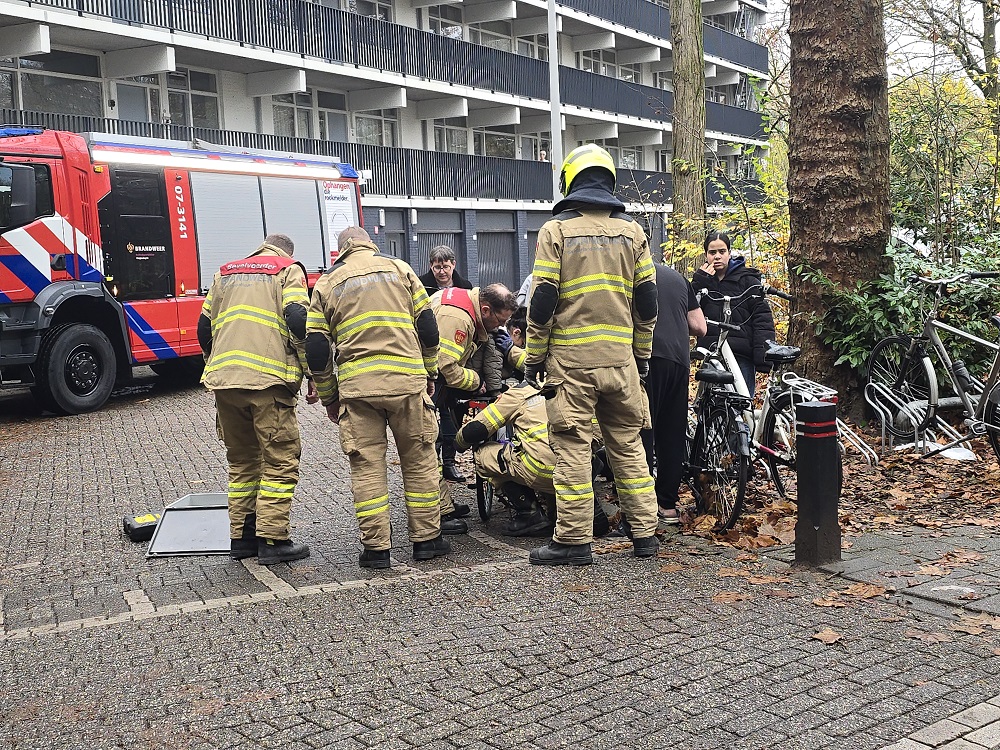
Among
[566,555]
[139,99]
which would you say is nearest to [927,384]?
[566,555]

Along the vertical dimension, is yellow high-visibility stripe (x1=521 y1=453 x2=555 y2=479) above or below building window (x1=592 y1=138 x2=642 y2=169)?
below

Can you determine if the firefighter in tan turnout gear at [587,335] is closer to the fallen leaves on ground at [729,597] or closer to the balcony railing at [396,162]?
the fallen leaves on ground at [729,597]

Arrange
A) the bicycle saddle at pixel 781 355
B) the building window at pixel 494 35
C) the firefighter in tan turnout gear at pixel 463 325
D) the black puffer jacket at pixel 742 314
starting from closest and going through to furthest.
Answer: the bicycle saddle at pixel 781 355
the firefighter in tan turnout gear at pixel 463 325
the black puffer jacket at pixel 742 314
the building window at pixel 494 35

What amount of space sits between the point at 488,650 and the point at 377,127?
29.9m

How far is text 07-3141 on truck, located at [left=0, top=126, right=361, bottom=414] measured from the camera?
12875mm

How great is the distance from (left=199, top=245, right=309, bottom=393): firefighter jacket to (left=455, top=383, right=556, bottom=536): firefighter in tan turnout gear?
1.16 metres

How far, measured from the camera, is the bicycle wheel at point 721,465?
6.43 meters

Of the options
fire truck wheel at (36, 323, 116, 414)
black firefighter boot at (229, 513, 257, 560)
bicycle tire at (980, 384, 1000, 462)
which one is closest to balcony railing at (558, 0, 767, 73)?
fire truck wheel at (36, 323, 116, 414)

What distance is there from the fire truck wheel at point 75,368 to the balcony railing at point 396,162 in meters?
9.33

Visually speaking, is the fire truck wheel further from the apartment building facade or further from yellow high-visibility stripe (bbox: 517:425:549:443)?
yellow high-visibility stripe (bbox: 517:425:549:443)

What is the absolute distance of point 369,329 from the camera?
20.5 feet

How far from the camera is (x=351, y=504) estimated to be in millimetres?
8062

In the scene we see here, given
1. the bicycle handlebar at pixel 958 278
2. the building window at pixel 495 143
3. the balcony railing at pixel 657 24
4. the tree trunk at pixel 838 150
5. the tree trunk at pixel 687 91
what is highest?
the balcony railing at pixel 657 24

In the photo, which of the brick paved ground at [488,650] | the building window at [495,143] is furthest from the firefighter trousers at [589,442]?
the building window at [495,143]
